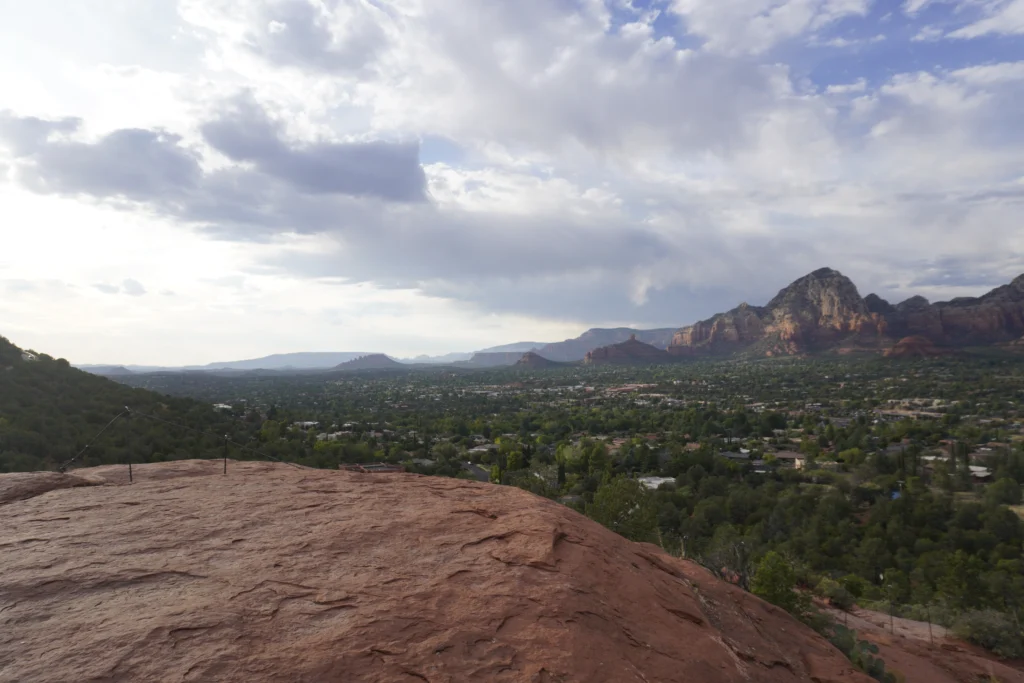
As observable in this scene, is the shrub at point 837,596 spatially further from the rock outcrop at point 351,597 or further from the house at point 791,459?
the house at point 791,459

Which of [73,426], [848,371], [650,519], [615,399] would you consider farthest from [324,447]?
[848,371]

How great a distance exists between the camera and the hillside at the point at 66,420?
2252cm

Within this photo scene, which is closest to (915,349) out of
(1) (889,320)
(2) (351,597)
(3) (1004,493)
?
(1) (889,320)

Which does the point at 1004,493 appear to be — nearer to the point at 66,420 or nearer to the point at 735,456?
the point at 735,456

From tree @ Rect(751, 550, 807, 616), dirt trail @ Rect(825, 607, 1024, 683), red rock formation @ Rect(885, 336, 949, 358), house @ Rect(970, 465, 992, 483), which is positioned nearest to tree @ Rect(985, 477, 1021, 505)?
house @ Rect(970, 465, 992, 483)

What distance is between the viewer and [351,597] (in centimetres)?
462

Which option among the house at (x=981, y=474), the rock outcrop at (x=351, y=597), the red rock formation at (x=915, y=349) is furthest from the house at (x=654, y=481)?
the red rock formation at (x=915, y=349)

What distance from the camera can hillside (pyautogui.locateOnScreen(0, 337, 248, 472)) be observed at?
22516mm

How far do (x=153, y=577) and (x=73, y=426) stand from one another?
89.2ft

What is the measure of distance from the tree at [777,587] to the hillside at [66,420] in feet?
85.0

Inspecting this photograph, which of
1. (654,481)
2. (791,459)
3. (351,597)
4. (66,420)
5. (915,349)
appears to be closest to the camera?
(351,597)

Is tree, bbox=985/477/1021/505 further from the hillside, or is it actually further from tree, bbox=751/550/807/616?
the hillside

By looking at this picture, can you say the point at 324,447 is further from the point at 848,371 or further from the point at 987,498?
the point at 848,371

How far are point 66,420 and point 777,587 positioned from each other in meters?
30.7
